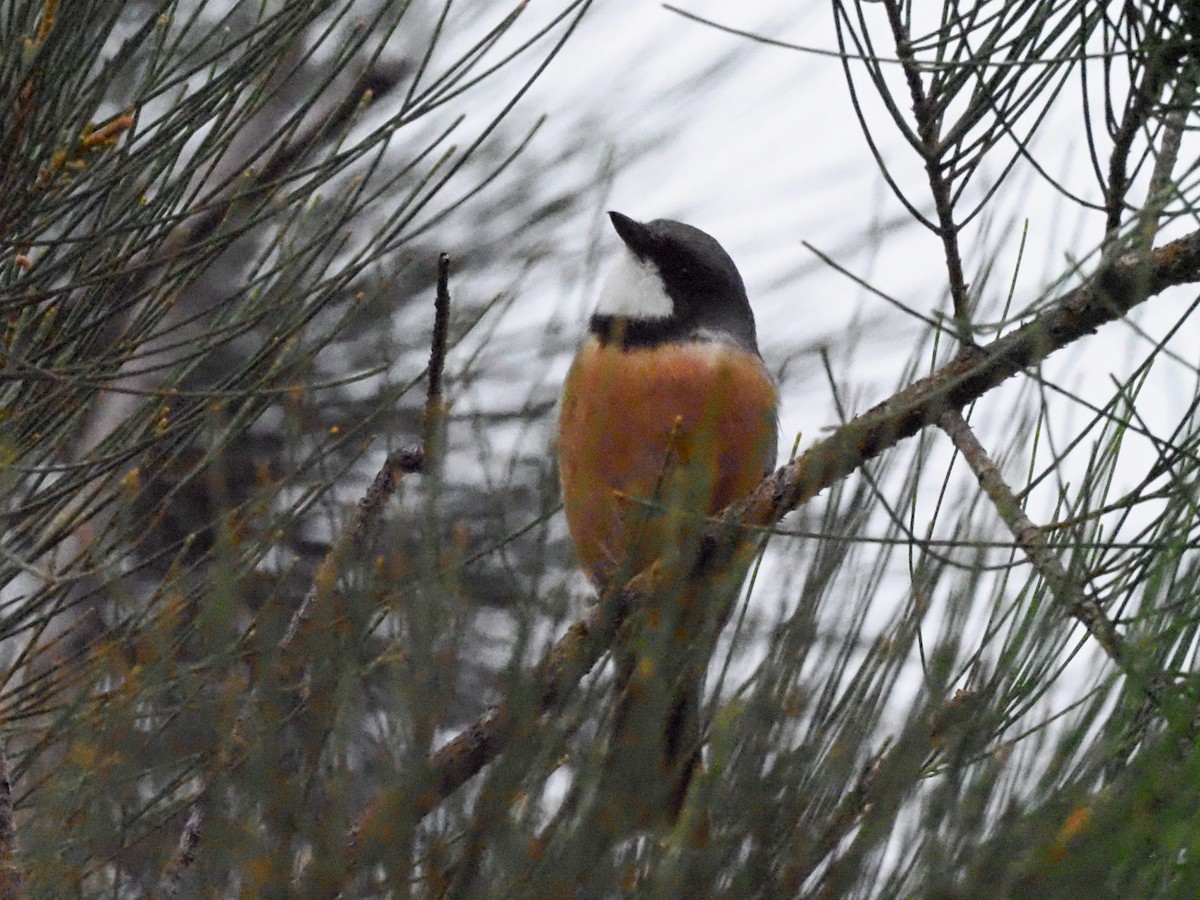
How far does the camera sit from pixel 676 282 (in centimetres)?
378

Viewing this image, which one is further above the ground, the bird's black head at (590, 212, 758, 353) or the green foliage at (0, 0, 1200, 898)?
the bird's black head at (590, 212, 758, 353)

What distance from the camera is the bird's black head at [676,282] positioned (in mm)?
3680

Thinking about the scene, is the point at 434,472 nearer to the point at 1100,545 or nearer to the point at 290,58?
the point at 1100,545

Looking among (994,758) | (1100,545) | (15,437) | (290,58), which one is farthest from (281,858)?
(290,58)

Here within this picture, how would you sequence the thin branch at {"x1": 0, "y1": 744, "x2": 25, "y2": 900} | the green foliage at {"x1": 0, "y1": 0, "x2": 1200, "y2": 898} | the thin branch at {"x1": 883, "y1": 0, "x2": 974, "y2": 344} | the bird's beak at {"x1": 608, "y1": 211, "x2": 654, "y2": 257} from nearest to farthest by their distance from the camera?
the green foliage at {"x1": 0, "y1": 0, "x2": 1200, "y2": 898} < the thin branch at {"x1": 0, "y1": 744, "x2": 25, "y2": 900} < the thin branch at {"x1": 883, "y1": 0, "x2": 974, "y2": 344} < the bird's beak at {"x1": 608, "y1": 211, "x2": 654, "y2": 257}

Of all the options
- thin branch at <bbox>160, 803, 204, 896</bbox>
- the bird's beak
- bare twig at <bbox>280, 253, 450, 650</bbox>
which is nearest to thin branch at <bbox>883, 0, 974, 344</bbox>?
bare twig at <bbox>280, 253, 450, 650</bbox>

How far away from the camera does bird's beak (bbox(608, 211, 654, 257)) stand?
3816 millimetres

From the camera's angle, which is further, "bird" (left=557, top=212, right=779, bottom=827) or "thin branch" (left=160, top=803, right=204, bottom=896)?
"thin branch" (left=160, top=803, right=204, bottom=896)

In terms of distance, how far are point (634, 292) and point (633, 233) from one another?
0.17 m

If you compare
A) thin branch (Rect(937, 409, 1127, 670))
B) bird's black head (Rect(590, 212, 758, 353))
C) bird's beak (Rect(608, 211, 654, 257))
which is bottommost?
thin branch (Rect(937, 409, 1127, 670))

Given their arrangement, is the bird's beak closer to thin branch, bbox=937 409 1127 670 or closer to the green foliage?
the green foliage

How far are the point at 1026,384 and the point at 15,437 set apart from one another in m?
1.26

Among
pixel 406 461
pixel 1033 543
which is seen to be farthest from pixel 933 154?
pixel 406 461

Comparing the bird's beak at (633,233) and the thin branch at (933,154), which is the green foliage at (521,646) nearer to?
the thin branch at (933,154)
